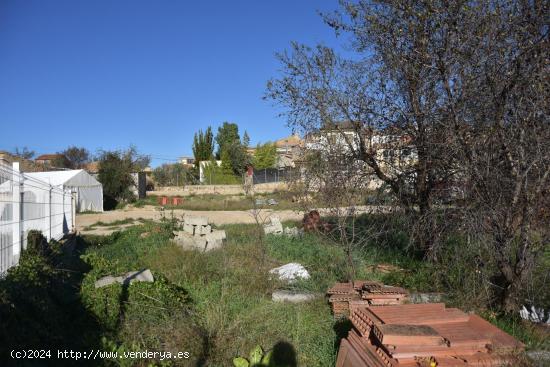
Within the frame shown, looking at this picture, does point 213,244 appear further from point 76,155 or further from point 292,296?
point 76,155

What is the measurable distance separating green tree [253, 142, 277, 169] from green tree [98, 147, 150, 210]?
1853 centimetres

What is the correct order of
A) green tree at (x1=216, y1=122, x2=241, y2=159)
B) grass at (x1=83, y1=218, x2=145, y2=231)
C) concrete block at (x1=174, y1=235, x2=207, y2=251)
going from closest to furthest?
concrete block at (x1=174, y1=235, x2=207, y2=251) < grass at (x1=83, y1=218, x2=145, y2=231) < green tree at (x1=216, y1=122, x2=241, y2=159)

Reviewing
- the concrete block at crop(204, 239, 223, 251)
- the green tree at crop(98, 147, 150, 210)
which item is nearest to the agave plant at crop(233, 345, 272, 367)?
the concrete block at crop(204, 239, 223, 251)

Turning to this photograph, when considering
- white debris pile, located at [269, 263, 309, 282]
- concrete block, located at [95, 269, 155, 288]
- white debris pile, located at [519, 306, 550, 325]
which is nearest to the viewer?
white debris pile, located at [519, 306, 550, 325]

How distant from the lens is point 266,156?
51.3 metres

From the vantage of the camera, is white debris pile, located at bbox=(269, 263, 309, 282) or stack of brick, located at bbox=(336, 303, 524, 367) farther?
white debris pile, located at bbox=(269, 263, 309, 282)

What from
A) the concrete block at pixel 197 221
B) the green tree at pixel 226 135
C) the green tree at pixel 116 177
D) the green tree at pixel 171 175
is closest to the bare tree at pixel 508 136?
the concrete block at pixel 197 221

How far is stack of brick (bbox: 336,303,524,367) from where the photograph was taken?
11.0ft

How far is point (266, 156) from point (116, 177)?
21532 mm

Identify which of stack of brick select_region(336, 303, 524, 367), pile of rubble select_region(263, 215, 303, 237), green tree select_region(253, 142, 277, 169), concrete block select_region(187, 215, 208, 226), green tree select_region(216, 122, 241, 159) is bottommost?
stack of brick select_region(336, 303, 524, 367)

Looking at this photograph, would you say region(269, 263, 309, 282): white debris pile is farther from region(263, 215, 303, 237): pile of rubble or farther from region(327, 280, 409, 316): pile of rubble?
region(263, 215, 303, 237): pile of rubble

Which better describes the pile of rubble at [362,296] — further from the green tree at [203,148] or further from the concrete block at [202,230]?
the green tree at [203,148]

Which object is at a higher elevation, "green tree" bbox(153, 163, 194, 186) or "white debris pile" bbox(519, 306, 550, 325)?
"green tree" bbox(153, 163, 194, 186)

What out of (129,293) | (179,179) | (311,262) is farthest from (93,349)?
(179,179)
